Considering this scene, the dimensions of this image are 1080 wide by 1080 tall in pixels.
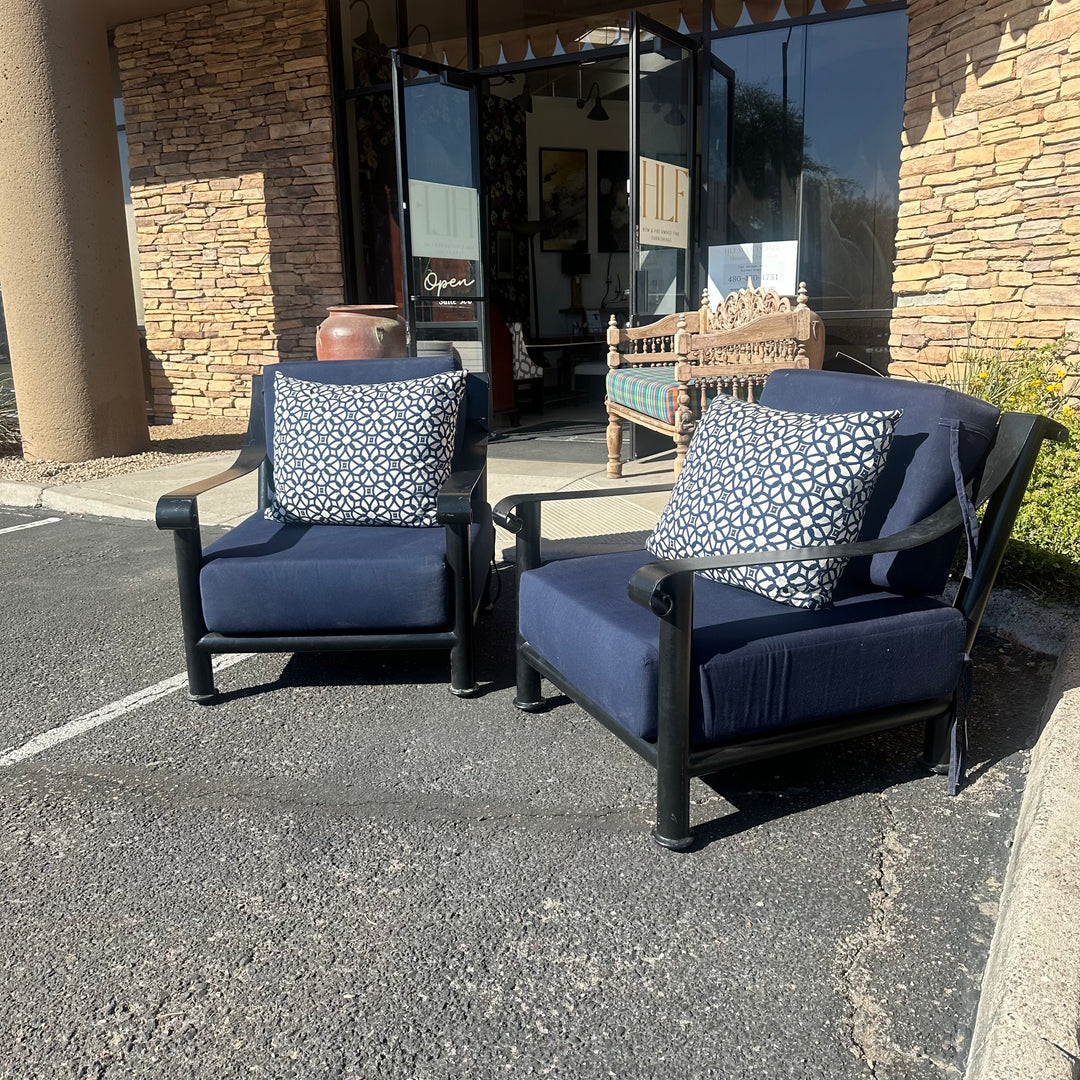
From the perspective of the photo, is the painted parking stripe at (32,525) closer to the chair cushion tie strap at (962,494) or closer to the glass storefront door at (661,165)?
the glass storefront door at (661,165)

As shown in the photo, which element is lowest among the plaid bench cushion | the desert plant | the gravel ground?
the gravel ground

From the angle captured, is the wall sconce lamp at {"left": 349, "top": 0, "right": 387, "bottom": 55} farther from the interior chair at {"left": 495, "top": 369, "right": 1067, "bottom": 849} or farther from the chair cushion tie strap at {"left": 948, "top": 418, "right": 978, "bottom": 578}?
the chair cushion tie strap at {"left": 948, "top": 418, "right": 978, "bottom": 578}

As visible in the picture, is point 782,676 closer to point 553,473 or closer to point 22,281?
point 553,473

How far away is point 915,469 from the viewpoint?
252cm

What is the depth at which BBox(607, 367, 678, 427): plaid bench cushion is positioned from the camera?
18.0 feet

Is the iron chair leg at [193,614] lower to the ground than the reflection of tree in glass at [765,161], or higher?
lower

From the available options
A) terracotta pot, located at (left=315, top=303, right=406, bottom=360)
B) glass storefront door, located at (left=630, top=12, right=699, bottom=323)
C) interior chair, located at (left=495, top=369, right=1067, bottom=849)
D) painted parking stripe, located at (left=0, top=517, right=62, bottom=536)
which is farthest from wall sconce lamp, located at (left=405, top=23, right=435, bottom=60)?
interior chair, located at (left=495, top=369, right=1067, bottom=849)

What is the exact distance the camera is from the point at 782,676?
2.21m

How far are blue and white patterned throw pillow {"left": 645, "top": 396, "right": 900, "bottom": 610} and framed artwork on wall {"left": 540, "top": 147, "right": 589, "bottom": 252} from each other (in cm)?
981

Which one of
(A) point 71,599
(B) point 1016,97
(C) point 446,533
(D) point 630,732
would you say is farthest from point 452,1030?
(B) point 1016,97

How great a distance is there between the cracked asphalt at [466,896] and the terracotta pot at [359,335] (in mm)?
4020

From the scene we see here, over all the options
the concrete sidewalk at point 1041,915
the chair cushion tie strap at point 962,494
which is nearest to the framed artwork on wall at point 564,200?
the concrete sidewalk at point 1041,915

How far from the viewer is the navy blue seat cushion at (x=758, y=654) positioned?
2.18 metres

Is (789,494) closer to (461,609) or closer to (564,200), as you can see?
(461,609)
